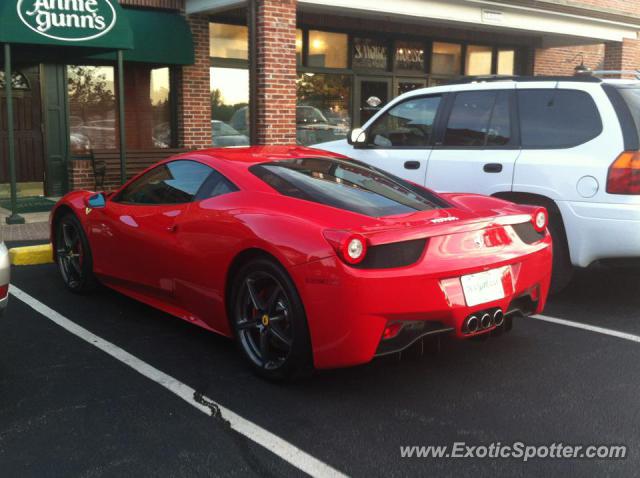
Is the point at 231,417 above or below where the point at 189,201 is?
below

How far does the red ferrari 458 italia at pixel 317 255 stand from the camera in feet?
12.0

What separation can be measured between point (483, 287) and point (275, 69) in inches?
308

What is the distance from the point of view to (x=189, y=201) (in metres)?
4.82

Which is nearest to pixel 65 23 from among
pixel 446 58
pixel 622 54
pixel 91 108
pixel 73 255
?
pixel 91 108

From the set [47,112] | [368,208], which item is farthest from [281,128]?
[368,208]

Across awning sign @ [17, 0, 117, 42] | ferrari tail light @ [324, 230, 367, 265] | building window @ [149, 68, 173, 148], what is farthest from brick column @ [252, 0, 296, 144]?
ferrari tail light @ [324, 230, 367, 265]

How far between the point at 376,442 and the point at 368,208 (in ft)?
4.58

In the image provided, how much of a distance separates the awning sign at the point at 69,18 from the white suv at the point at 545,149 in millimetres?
4721

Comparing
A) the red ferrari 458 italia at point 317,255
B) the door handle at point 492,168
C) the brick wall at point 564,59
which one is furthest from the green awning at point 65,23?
the brick wall at point 564,59

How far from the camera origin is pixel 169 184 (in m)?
5.14

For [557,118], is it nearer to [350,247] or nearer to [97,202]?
[350,247]

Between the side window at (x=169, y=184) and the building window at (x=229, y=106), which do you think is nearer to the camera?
the side window at (x=169, y=184)

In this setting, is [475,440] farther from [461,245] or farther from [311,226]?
[311,226]

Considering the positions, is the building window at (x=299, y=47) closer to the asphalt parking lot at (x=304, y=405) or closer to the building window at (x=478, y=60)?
the building window at (x=478, y=60)
